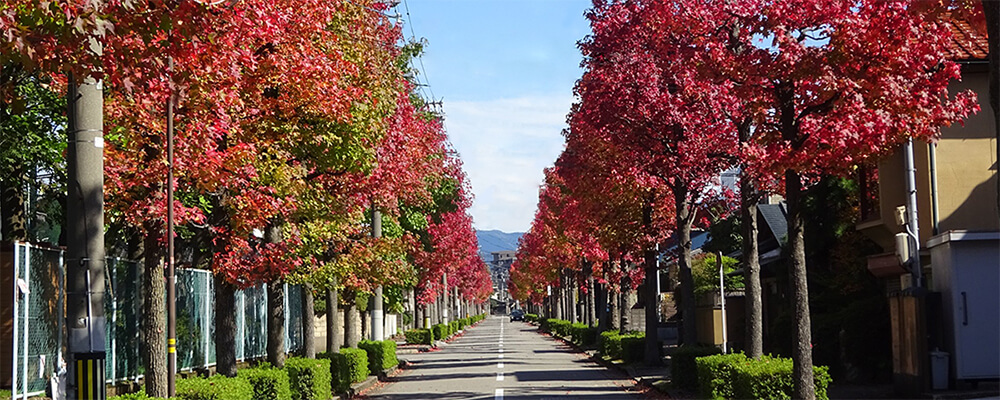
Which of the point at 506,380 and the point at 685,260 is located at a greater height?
the point at 685,260

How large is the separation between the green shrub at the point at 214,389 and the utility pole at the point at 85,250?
125 inches

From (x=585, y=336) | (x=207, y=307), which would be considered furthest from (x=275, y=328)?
(x=585, y=336)

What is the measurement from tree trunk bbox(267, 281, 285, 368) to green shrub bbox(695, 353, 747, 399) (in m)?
8.08

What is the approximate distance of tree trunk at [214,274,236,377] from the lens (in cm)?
1894

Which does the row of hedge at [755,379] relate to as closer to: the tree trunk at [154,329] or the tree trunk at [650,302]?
the tree trunk at [154,329]

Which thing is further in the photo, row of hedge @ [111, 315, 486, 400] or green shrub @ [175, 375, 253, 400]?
row of hedge @ [111, 315, 486, 400]

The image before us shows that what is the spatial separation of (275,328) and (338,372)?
96.9 inches

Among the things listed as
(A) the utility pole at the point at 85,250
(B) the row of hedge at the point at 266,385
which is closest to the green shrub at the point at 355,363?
(B) the row of hedge at the point at 266,385

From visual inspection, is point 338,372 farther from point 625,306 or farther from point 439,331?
point 439,331

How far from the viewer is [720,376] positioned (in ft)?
61.5

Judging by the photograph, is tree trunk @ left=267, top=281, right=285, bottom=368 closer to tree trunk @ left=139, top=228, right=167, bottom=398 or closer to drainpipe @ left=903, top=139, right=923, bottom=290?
tree trunk @ left=139, top=228, right=167, bottom=398

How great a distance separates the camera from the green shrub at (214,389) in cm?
1386

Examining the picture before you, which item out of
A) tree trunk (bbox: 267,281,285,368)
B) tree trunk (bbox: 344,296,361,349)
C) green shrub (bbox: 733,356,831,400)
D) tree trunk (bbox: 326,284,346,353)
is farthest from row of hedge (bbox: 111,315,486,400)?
green shrub (bbox: 733,356,831,400)

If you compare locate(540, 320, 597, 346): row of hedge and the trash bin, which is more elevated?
the trash bin
